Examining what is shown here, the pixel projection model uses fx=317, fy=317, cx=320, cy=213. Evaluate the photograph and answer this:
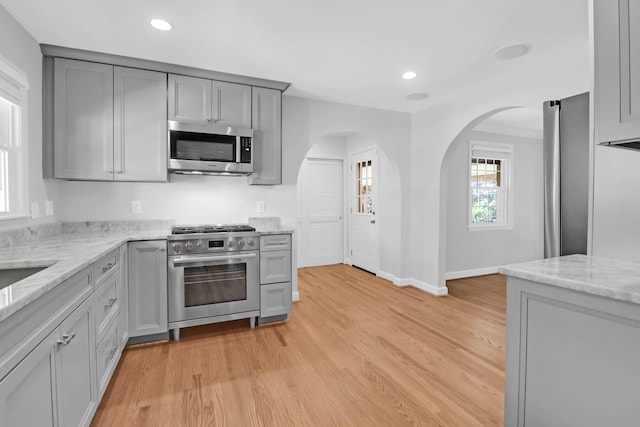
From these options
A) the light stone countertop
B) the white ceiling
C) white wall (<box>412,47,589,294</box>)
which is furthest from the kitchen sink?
white wall (<box>412,47,589,294</box>)

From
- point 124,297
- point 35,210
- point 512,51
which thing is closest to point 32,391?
point 124,297

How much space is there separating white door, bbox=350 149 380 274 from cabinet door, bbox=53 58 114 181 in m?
3.64

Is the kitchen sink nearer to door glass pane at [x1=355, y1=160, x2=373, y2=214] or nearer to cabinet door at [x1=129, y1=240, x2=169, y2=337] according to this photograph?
cabinet door at [x1=129, y1=240, x2=169, y2=337]

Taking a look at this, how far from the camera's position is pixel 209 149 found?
10.0ft

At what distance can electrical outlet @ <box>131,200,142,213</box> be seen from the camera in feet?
10.3

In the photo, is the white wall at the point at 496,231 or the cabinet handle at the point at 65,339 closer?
the cabinet handle at the point at 65,339

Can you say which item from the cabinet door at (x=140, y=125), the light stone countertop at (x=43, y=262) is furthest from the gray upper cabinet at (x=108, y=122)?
the light stone countertop at (x=43, y=262)

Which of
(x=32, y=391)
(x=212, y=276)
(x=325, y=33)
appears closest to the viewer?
(x=32, y=391)

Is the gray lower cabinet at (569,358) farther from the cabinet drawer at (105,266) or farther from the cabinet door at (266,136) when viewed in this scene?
the cabinet door at (266,136)

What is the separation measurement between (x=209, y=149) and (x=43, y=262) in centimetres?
177

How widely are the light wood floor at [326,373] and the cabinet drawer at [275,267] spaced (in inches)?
18.6

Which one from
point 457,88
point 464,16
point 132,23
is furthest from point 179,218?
point 457,88

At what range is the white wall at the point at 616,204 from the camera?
138 cm

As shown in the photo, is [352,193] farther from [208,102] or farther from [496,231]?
[208,102]
